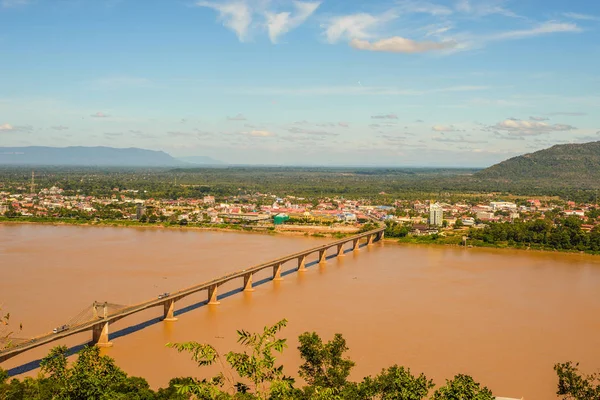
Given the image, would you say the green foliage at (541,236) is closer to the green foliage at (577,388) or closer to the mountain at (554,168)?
the green foliage at (577,388)

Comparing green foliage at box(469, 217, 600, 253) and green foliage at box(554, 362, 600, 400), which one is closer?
green foliage at box(554, 362, 600, 400)

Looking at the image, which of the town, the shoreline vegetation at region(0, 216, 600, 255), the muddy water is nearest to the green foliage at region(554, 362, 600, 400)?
the muddy water

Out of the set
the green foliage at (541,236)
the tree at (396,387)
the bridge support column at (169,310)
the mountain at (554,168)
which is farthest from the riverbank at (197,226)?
the mountain at (554,168)

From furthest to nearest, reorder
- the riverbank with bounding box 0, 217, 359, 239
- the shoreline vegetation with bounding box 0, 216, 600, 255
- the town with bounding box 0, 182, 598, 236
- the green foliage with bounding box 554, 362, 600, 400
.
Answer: the town with bounding box 0, 182, 598, 236
the riverbank with bounding box 0, 217, 359, 239
the shoreline vegetation with bounding box 0, 216, 600, 255
the green foliage with bounding box 554, 362, 600, 400

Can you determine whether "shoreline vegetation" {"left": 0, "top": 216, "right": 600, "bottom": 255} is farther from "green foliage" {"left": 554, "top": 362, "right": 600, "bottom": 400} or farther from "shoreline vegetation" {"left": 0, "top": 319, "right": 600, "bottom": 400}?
"shoreline vegetation" {"left": 0, "top": 319, "right": 600, "bottom": 400}

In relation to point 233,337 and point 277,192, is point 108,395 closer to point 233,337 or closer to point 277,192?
point 233,337

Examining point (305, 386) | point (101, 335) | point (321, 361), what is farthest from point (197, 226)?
point (305, 386)

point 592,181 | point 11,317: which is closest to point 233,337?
point 11,317
